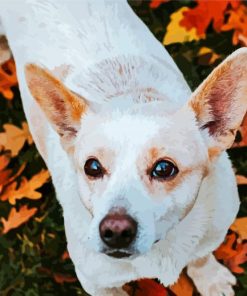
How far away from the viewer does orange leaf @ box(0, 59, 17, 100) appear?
11.3ft

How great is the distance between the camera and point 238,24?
3.42 meters

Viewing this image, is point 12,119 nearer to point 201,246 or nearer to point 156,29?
point 156,29

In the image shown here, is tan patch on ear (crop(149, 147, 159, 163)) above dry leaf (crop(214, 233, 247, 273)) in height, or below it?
above

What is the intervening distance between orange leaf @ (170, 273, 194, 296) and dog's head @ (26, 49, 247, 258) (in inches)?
33.6

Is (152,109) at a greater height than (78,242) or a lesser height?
greater

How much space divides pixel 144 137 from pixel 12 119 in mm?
1721

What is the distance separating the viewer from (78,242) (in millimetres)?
2266

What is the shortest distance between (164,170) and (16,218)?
4.72ft

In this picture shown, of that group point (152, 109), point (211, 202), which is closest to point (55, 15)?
point (152, 109)

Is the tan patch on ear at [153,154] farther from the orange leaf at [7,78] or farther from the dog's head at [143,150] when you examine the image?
the orange leaf at [7,78]

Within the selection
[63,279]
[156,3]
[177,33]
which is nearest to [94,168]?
[63,279]

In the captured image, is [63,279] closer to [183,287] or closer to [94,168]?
[183,287]

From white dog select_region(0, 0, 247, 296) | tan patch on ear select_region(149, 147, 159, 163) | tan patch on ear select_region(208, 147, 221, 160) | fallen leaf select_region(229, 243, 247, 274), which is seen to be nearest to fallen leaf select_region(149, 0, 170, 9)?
white dog select_region(0, 0, 247, 296)

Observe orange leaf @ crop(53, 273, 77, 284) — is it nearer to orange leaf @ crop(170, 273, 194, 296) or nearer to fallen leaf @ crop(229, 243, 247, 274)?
orange leaf @ crop(170, 273, 194, 296)
